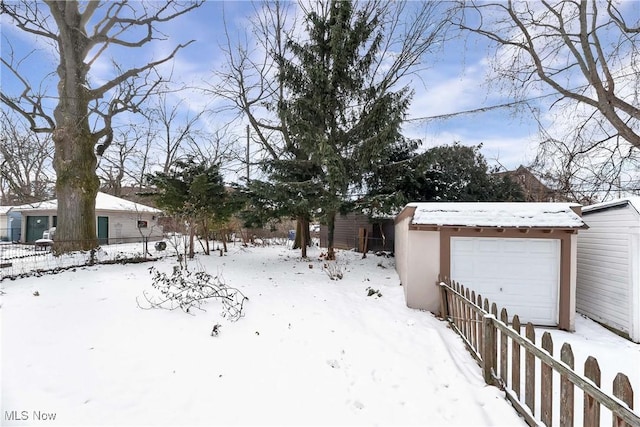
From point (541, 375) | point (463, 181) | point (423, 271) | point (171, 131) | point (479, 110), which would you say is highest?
point (171, 131)

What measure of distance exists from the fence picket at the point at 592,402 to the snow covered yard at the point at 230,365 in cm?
92

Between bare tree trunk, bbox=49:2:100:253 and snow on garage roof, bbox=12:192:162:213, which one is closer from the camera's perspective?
bare tree trunk, bbox=49:2:100:253

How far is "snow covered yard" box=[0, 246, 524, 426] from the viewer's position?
9.16 ft

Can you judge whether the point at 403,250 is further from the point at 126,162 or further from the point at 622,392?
the point at 126,162

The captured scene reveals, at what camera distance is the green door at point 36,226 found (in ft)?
59.3

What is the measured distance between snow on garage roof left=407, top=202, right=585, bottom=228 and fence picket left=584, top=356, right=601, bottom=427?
4.67 metres

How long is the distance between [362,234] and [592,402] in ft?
45.0

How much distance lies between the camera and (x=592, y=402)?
2004 millimetres

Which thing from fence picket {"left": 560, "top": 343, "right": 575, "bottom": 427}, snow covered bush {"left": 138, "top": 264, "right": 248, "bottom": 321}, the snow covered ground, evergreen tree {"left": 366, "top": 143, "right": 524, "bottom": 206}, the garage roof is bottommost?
the snow covered ground

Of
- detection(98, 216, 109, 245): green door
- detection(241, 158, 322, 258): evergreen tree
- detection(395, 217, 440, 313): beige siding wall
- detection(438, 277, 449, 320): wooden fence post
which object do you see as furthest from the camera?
detection(98, 216, 109, 245): green door

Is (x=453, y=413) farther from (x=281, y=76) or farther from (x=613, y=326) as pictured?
(x=281, y=76)

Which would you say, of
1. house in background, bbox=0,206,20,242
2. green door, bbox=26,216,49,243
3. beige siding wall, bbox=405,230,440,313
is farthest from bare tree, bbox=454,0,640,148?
house in background, bbox=0,206,20,242

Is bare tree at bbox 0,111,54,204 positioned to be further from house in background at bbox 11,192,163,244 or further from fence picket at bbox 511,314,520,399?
fence picket at bbox 511,314,520,399

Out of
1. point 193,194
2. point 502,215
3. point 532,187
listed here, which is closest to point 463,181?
point 532,187
